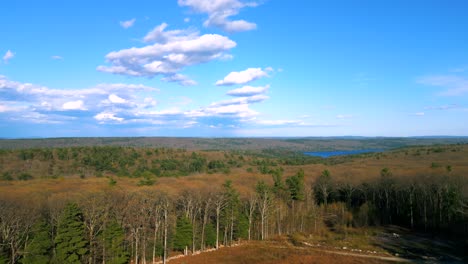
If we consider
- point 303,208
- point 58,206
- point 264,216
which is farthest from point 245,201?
point 58,206

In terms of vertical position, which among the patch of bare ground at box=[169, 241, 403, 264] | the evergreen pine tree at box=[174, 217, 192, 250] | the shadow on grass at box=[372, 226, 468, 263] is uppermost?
the evergreen pine tree at box=[174, 217, 192, 250]

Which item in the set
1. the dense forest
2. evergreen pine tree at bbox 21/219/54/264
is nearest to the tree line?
evergreen pine tree at bbox 21/219/54/264

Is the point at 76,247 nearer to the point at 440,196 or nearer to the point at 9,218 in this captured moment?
the point at 9,218

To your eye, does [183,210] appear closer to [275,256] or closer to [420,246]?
[275,256]

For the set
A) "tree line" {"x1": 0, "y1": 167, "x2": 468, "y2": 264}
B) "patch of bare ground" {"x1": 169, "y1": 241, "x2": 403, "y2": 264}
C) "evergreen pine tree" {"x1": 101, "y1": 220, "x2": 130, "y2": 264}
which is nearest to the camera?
"tree line" {"x1": 0, "y1": 167, "x2": 468, "y2": 264}

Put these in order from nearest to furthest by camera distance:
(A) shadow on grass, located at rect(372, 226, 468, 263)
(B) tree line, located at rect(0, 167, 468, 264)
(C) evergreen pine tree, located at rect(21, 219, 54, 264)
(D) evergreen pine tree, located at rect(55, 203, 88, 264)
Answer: (C) evergreen pine tree, located at rect(21, 219, 54, 264) → (D) evergreen pine tree, located at rect(55, 203, 88, 264) → (B) tree line, located at rect(0, 167, 468, 264) → (A) shadow on grass, located at rect(372, 226, 468, 263)

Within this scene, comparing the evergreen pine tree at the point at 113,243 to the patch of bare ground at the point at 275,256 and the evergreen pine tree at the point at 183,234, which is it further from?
the evergreen pine tree at the point at 183,234

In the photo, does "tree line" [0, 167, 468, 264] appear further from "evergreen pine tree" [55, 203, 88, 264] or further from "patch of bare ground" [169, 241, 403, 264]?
"patch of bare ground" [169, 241, 403, 264]
